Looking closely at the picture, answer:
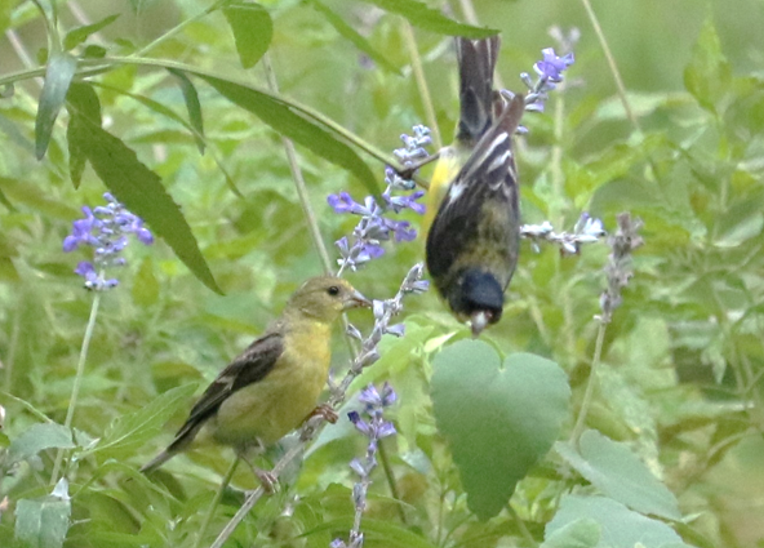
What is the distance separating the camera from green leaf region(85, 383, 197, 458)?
37.7 inches

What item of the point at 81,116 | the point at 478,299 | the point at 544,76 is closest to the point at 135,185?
the point at 81,116

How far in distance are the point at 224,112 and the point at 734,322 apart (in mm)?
904

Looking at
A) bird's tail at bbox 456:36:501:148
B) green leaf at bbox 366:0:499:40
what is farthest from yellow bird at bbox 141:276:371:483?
bird's tail at bbox 456:36:501:148

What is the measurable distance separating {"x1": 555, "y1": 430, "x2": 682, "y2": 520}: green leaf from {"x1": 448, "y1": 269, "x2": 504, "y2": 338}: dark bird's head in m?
0.38

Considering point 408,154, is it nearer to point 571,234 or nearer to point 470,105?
point 571,234

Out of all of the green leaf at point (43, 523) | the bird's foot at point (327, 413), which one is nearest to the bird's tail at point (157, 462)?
the bird's foot at point (327, 413)

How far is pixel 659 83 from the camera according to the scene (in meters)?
3.08

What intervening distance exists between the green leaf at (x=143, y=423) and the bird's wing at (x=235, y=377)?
0.25m

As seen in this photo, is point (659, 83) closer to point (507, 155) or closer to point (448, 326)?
point (507, 155)

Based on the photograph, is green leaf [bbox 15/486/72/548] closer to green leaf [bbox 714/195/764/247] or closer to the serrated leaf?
the serrated leaf

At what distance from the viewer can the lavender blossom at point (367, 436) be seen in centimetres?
95

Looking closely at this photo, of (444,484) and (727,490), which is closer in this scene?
(444,484)

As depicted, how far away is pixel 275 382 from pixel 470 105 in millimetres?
806

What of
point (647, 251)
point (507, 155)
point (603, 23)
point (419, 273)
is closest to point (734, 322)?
point (647, 251)
